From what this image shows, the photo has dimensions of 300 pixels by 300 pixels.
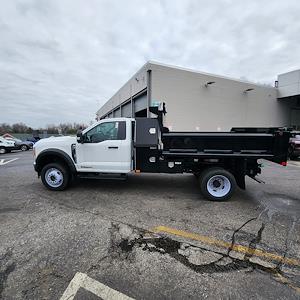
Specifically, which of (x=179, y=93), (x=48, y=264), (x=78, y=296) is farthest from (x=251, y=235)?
(x=179, y=93)

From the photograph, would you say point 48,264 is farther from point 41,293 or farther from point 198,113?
point 198,113

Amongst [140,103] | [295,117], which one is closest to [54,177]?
[140,103]

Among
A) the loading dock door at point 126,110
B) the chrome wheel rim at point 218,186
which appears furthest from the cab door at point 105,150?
the loading dock door at point 126,110

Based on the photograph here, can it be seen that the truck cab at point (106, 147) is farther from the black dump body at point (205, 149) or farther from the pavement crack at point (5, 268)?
the pavement crack at point (5, 268)

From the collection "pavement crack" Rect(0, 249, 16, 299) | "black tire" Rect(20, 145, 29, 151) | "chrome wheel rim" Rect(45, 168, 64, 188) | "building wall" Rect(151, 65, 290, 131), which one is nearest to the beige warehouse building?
"building wall" Rect(151, 65, 290, 131)

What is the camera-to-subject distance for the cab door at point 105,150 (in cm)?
596

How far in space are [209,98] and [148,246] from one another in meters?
17.4

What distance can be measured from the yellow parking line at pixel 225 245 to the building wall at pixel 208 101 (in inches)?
541

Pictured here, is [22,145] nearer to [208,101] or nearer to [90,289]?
[208,101]

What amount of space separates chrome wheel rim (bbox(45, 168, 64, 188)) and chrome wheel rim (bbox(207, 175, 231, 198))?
13.3 feet

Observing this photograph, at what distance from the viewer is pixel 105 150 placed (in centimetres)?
601

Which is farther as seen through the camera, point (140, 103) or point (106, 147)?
point (140, 103)

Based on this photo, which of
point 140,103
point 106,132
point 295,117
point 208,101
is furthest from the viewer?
point 295,117

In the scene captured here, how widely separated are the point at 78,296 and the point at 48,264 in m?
0.80
